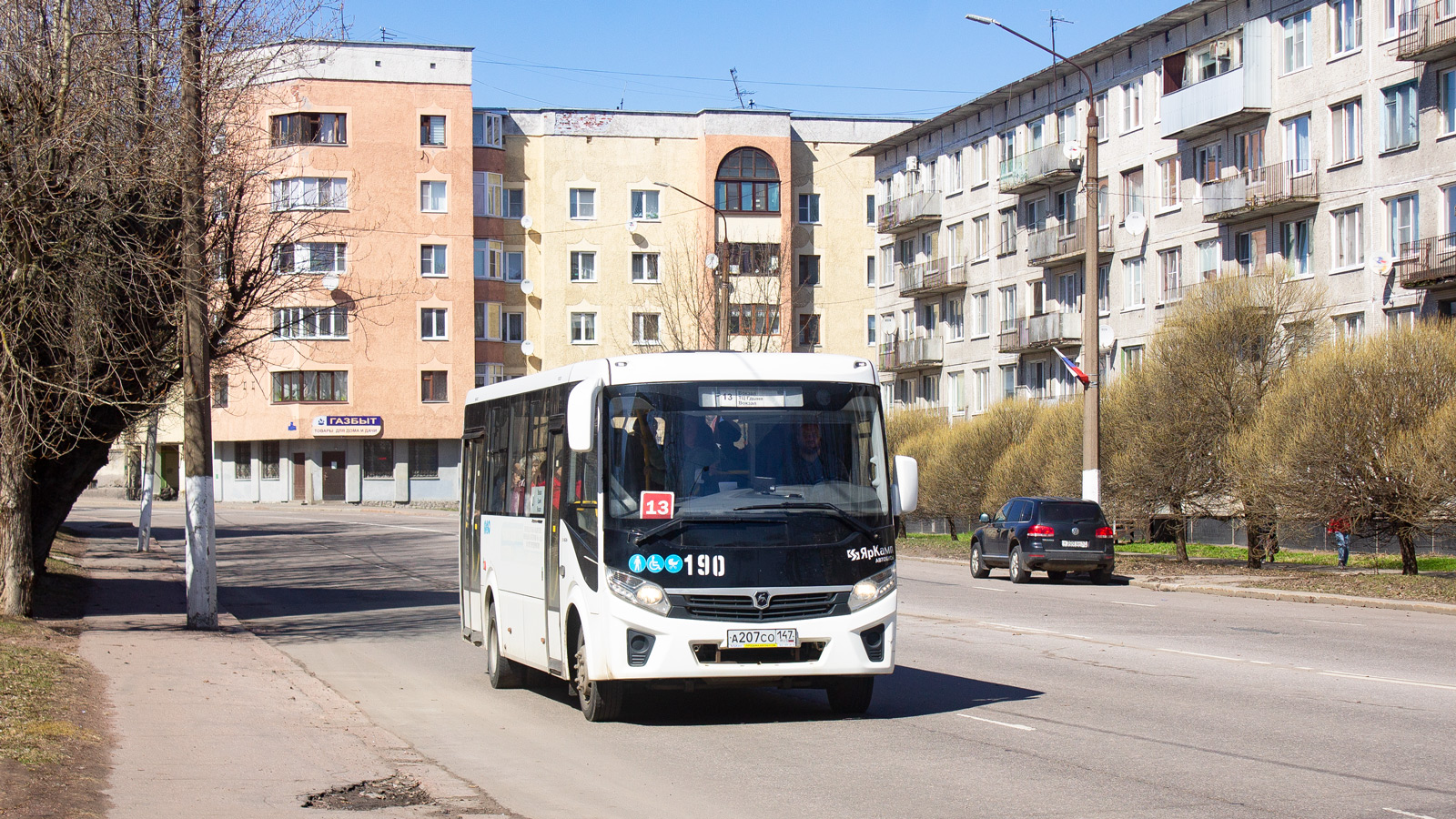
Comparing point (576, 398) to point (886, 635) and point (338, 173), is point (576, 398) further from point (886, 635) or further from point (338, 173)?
point (338, 173)

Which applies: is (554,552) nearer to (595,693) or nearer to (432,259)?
(595,693)

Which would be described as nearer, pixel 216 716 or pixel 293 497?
pixel 216 716

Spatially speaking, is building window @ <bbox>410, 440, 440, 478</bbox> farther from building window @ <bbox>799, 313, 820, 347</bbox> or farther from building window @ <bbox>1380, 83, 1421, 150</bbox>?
building window @ <bbox>1380, 83, 1421, 150</bbox>

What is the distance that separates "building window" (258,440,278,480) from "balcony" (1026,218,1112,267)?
39.5 metres

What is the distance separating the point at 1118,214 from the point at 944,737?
4550 cm

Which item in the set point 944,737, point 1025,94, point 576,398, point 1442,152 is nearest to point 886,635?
point 944,737

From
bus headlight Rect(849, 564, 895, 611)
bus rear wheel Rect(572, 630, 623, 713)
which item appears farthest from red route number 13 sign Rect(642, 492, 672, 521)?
bus headlight Rect(849, 564, 895, 611)

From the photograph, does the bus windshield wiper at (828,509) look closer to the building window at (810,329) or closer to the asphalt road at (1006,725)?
the asphalt road at (1006,725)

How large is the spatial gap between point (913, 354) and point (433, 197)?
25.3 metres

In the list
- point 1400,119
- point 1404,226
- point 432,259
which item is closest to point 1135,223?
point 1404,226

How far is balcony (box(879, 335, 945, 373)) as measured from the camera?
6612cm

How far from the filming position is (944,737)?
1049cm

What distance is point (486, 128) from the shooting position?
75.8 m

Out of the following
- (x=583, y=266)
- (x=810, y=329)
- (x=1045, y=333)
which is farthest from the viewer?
(x=810, y=329)
